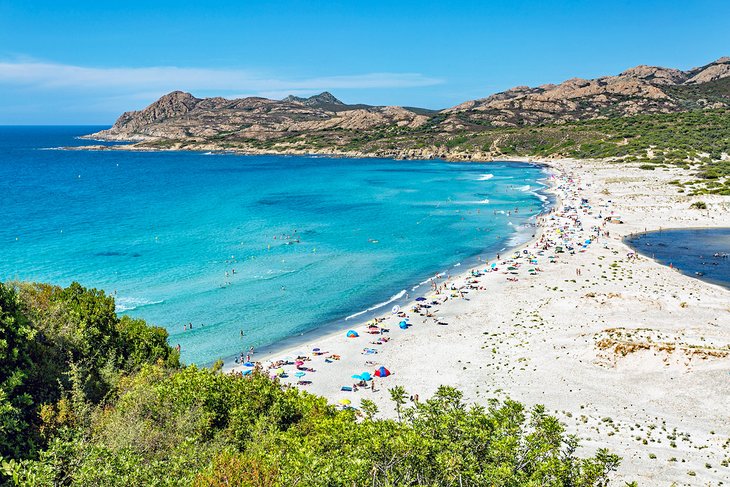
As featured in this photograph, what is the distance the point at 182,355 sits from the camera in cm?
3684

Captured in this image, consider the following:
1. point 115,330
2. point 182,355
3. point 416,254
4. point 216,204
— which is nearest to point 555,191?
point 416,254

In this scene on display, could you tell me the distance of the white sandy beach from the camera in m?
24.0

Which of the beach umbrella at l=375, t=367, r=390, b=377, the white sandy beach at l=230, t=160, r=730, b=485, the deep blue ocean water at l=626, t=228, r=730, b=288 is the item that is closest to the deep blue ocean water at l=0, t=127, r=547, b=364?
the white sandy beach at l=230, t=160, r=730, b=485

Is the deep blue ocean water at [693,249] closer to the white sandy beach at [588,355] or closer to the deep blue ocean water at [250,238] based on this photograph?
the white sandy beach at [588,355]

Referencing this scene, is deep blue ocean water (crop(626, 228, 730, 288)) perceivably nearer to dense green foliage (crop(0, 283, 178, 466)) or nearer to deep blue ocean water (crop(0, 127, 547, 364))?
deep blue ocean water (crop(0, 127, 547, 364))

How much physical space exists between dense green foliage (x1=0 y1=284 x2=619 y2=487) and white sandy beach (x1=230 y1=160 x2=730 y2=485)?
8016 millimetres

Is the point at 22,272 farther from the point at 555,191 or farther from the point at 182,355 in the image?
the point at 555,191

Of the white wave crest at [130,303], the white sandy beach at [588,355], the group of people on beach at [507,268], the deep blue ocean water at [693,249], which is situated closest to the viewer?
the white sandy beach at [588,355]

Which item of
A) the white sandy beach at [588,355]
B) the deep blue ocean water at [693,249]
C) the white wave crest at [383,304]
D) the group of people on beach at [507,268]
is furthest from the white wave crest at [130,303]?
the deep blue ocean water at [693,249]

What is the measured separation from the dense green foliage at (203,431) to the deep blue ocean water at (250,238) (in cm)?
1495

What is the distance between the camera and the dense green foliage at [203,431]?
42.6 ft

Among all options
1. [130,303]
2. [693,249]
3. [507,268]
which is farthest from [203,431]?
[693,249]

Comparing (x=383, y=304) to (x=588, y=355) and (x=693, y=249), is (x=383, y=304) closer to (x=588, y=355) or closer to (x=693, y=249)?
(x=588, y=355)

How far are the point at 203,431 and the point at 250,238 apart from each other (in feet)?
186
